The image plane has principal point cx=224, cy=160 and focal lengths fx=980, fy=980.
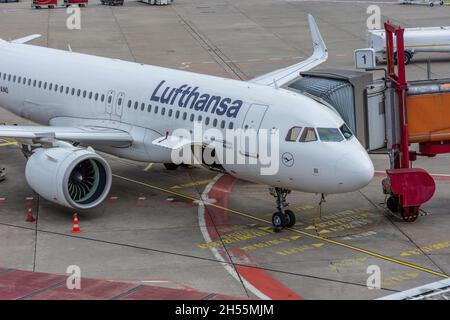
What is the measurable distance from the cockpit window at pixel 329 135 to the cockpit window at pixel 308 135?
0.17 metres

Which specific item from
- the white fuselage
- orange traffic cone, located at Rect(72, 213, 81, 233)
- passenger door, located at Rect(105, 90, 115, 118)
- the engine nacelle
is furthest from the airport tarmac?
passenger door, located at Rect(105, 90, 115, 118)

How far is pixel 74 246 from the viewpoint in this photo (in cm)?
2784

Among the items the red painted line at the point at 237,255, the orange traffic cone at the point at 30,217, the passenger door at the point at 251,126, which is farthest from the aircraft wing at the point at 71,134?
the passenger door at the point at 251,126

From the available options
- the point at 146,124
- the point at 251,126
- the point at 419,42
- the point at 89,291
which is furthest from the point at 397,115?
the point at 419,42

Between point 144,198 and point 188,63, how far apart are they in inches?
960

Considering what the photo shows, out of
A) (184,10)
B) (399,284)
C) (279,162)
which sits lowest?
(399,284)

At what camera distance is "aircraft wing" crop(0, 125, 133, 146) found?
1236 inches

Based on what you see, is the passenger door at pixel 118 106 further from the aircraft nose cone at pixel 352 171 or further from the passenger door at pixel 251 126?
the aircraft nose cone at pixel 352 171

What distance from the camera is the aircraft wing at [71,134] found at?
31391mm

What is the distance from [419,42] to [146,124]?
87.7ft

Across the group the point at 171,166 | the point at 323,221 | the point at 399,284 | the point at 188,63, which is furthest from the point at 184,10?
the point at 399,284

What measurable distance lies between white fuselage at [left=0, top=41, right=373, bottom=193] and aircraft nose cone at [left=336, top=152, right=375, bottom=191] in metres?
0.03

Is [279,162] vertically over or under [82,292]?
over

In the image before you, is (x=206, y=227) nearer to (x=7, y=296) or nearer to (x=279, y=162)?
(x=279, y=162)
